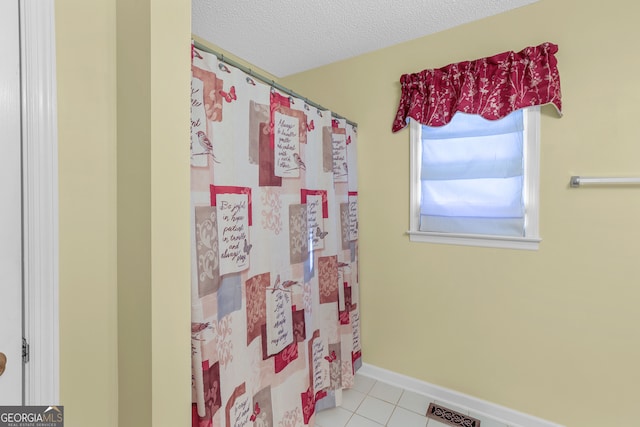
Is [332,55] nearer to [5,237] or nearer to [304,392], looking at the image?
[5,237]

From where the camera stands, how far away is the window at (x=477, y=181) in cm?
154

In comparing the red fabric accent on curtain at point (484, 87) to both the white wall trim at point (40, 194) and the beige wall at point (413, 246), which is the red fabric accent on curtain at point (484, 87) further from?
the white wall trim at point (40, 194)

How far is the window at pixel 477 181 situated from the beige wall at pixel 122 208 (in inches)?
58.5

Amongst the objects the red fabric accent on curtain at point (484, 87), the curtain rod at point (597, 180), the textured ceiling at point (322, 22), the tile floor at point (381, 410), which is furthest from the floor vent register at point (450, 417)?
the textured ceiling at point (322, 22)

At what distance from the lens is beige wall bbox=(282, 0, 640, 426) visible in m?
1.34

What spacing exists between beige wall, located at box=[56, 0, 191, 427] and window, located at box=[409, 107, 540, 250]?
1487mm

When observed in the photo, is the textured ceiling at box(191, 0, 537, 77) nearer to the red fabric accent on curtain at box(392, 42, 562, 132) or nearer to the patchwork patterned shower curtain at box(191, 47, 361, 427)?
the red fabric accent on curtain at box(392, 42, 562, 132)

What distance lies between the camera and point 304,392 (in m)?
1.48

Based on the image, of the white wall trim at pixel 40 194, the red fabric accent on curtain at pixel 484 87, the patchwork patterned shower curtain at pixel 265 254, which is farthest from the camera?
the red fabric accent on curtain at pixel 484 87

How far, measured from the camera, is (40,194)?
665 mm

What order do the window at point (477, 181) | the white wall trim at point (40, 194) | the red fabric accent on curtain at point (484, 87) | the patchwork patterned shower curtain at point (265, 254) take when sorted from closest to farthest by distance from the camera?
the white wall trim at point (40, 194)
the patchwork patterned shower curtain at point (265, 254)
the red fabric accent on curtain at point (484, 87)
the window at point (477, 181)

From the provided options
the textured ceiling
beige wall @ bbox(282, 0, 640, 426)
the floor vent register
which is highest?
the textured ceiling

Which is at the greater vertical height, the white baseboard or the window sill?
the window sill

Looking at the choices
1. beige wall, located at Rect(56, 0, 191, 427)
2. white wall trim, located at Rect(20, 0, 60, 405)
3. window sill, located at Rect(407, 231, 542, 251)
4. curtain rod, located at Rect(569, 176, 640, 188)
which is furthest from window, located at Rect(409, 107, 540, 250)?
white wall trim, located at Rect(20, 0, 60, 405)
